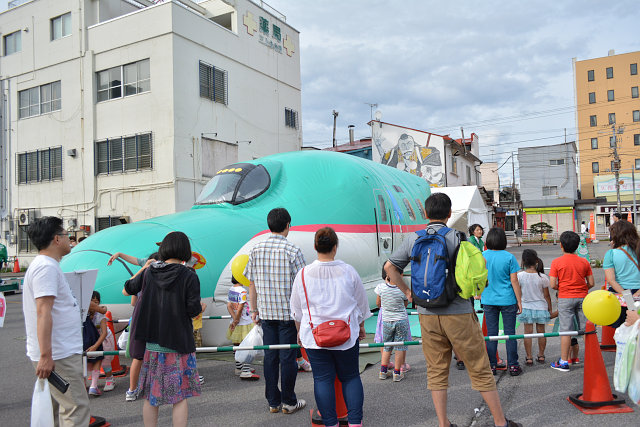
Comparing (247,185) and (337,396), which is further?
(247,185)

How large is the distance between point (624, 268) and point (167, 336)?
4594 millimetres

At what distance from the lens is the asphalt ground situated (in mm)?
4324

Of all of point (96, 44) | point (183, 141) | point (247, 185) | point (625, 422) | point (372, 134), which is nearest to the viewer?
point (625, 422)

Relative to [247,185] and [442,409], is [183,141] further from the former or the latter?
[442,409]

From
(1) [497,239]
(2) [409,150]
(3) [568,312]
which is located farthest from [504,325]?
(2) [409,150]

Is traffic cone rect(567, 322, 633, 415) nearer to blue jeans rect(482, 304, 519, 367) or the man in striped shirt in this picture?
blue jeans rect(482, 304, 519, 367)

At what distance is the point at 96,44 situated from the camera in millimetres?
22594

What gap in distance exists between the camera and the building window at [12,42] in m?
25.7

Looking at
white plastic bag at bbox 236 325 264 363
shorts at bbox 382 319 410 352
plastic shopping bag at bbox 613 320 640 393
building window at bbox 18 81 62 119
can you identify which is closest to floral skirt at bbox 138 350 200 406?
white plastic bag at bbox 236 325 264 363

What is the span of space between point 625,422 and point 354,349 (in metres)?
2.43

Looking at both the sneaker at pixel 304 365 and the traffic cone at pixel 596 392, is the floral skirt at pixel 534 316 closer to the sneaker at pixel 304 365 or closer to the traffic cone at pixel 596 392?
the traffic cone at pixel 596 392

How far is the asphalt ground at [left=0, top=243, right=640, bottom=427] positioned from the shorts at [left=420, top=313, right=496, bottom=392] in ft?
2.36

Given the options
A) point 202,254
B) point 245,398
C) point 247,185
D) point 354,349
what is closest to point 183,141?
point 247,185

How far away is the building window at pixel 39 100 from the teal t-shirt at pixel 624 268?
25314mm
